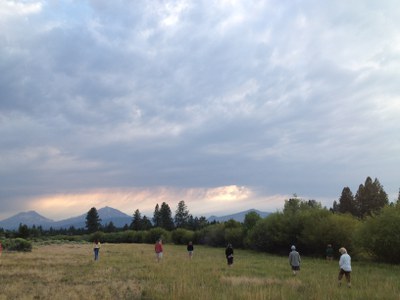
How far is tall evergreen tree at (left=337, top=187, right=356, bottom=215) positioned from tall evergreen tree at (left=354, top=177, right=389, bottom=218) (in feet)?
4.89

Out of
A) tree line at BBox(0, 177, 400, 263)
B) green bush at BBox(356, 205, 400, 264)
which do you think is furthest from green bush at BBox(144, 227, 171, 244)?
green bush at BBox(356, 205, 400, 264)

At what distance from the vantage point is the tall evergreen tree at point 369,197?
9000cm

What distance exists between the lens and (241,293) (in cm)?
1558

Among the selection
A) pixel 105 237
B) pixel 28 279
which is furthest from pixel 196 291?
pixel 105 237

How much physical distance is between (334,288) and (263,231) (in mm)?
42893

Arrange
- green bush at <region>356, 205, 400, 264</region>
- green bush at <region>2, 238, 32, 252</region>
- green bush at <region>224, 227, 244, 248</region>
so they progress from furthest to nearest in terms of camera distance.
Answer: green bush at <region>224, 227, 244, 248</region> < green bush at <region>2, 238, 32, 252</region> < green bush at <region>356, 205, 400, 264</region>

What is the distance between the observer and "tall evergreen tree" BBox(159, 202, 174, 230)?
148000 millimetres

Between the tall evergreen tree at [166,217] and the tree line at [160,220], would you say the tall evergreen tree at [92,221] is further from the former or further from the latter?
the tall evergreen tree at [166,217]

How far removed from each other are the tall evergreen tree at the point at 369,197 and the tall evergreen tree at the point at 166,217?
237 feet

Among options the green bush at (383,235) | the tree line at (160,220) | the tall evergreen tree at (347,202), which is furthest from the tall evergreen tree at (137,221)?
the green bush at (383,235)

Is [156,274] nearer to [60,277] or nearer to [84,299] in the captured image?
[60,277]

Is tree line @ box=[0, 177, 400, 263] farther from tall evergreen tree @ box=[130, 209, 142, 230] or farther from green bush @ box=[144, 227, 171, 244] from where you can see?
tall evergreen tree @ box=[130, 209, 142, 230]

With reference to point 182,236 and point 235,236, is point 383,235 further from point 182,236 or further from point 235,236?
point 182,236

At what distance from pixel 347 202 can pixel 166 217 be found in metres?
70.5
